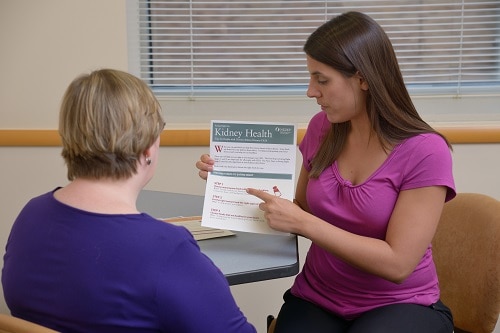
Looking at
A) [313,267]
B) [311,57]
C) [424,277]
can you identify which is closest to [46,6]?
[311,57]

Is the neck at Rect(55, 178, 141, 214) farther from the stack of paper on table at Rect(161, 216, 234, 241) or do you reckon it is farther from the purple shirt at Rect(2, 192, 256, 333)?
the stack of paper on table at Rect(161, 216, 234, 241)

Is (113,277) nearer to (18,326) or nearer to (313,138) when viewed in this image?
(18,326)

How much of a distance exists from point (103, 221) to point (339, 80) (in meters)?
0.86

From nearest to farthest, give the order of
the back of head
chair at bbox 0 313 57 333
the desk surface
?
chair at bbox 0 313 57 333 → the back of head → the desk surface

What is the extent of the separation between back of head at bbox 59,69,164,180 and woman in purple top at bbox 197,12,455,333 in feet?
1.90

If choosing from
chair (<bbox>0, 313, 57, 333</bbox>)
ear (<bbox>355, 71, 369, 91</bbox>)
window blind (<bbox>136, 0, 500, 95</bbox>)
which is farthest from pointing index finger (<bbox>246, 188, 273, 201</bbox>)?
window blind (<bbox>136, 0, 500, 95</bbox>)

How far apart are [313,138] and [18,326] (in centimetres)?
117

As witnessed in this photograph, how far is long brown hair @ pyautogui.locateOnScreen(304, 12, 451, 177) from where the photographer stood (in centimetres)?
183

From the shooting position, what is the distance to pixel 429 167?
178 cm

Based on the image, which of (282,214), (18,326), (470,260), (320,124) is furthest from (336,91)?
(18,326)

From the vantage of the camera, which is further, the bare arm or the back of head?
the bare arm

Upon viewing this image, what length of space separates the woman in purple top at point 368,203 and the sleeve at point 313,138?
0.36 ft

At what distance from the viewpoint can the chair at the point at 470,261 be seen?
194 centimetres

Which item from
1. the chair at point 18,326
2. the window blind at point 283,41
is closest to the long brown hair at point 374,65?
the chair at point 18,326
